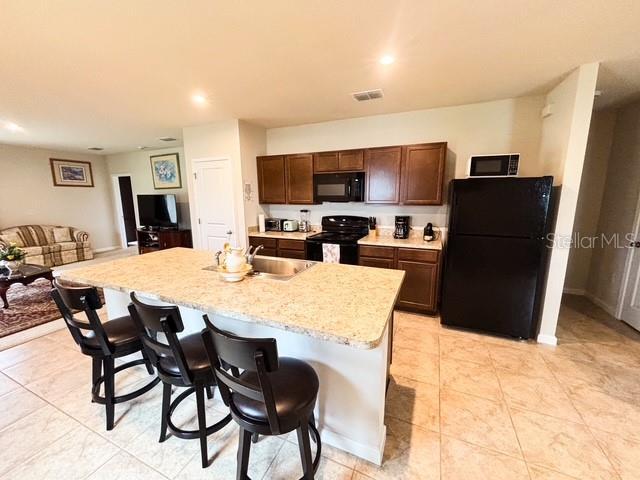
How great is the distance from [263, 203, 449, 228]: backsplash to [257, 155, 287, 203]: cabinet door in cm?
32

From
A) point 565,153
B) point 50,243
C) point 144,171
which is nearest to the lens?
point 565,153

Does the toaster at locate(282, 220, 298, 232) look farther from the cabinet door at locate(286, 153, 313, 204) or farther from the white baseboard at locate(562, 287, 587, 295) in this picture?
the white baseboard at locate(562, 287, 587, 295)

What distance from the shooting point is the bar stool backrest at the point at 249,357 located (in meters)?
0.97

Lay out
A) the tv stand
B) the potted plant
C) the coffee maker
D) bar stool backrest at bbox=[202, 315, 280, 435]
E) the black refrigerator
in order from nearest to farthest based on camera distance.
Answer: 1. bar stool backrest at bbox=[202, 315, 280, 435]
2. the black refrigerator
3. the coffee maker
4. the potted plant
5. the tv stand

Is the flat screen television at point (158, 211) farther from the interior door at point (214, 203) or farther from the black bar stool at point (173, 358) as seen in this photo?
the black bar stool at point (173, 358)

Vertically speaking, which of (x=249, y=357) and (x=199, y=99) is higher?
(x=199, y=99)

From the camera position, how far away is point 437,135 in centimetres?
349

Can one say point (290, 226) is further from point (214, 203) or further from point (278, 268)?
point (278, 268)

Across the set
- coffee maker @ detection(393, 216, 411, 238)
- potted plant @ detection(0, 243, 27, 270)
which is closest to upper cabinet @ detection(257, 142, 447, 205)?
coffee maker @ detection(393, 216, 411, 238)

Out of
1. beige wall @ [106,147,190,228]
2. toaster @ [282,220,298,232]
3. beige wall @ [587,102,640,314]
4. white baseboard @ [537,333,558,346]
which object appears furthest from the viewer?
beige wall @ [106,147,190,228]

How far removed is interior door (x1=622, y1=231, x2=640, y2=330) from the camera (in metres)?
2.95

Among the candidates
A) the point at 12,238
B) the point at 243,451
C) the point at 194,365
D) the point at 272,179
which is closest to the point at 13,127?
the point at 12,238

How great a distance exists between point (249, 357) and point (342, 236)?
2.88 metres

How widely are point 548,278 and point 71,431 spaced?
399 centimetres
